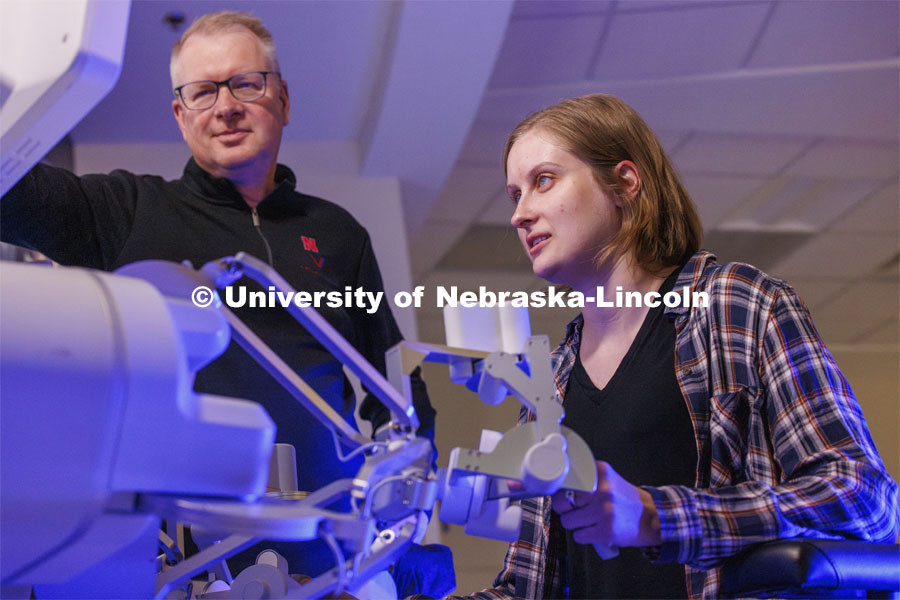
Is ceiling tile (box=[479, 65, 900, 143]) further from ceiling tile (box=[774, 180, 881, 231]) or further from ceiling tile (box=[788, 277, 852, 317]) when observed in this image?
ceiling tile (box=[788, 277, 852, 317])

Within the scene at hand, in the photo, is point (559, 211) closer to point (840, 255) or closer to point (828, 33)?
point (828, 33)

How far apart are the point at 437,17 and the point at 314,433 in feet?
6.43

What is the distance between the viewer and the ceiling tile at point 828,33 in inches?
145

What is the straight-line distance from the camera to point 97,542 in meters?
0.69

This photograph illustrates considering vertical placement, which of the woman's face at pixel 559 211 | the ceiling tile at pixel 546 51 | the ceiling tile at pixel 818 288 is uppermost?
the ceiling tile at pixel 546 51

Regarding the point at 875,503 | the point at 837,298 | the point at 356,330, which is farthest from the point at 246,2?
the point at 837,298

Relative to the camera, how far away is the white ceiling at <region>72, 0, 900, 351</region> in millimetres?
3305

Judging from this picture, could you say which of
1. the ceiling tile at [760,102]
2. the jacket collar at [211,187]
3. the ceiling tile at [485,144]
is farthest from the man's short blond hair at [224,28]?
the ceiling tile at [485,144]

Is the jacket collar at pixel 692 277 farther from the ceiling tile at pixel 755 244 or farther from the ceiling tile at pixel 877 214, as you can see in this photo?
the ceiling tile at pixel 755 244

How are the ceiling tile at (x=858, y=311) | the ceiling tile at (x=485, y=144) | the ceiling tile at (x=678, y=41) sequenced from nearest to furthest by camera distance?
the ceiling tile at (x=678, y=41) → the ceiling tile at (x=485, y=144) → the ceiling tile at (x=858, y=311)

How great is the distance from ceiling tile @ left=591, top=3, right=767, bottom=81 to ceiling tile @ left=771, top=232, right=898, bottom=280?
8.36 ft

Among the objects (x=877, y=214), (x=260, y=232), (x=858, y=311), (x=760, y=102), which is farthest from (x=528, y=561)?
(x=858, y=311)

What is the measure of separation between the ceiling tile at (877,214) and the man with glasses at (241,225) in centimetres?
439

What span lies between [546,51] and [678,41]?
0.54 metres
